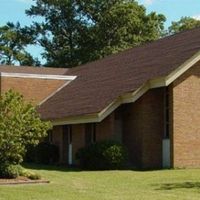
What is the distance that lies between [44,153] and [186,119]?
8922mm

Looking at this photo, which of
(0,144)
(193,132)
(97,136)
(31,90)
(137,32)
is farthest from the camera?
(137,32)

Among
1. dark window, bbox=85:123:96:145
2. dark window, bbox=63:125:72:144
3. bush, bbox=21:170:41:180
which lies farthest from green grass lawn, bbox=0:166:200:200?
dark window, bbox=63:125:72:144

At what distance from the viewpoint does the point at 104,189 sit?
17141 mm

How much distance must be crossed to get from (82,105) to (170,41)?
6153mm

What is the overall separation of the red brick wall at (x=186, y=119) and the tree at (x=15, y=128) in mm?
6441

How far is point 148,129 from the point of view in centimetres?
2669

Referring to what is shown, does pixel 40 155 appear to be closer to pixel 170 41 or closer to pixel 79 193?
pixel 170 41

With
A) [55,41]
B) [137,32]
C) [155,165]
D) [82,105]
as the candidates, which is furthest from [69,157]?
[55,41]

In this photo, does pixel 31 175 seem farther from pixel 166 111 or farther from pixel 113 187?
pixel 166 111

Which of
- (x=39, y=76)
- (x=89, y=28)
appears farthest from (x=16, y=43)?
(x=39, y=76)

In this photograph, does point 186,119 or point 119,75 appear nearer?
point 186,119

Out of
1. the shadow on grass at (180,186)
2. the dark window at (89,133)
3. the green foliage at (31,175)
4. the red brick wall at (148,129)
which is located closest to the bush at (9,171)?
the green foliage at (31,175)

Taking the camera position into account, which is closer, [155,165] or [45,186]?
[45,186]

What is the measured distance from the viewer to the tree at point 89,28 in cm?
6138
